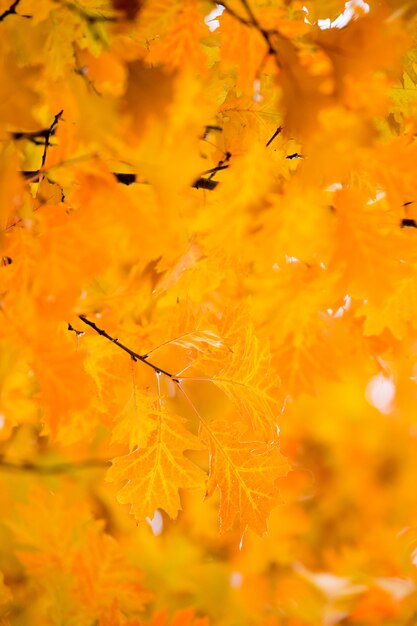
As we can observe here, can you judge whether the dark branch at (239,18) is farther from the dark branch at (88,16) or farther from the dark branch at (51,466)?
the dark branch at (51,466)

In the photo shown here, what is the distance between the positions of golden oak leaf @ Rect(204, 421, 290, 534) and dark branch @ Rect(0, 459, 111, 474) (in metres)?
0.84

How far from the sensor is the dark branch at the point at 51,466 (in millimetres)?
1598

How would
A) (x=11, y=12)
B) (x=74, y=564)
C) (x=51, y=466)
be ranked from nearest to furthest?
(x=11, y=12) < (x=74, y=564) < (x=51, y=466)

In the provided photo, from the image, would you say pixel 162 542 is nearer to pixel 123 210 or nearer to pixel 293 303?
pixel 293 303

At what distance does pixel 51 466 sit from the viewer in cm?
166

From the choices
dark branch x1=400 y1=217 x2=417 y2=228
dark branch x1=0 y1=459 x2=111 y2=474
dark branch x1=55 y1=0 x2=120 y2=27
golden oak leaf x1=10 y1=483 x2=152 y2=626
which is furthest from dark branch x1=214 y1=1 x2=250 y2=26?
dark branch x1=0 y1=459 x2=111 y2=474

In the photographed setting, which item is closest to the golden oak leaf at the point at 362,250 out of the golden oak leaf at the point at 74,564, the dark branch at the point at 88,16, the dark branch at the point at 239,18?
the dark branch at the point at 239,18

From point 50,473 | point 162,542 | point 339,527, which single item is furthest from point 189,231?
point 339,527

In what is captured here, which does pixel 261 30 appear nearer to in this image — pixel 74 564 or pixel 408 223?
pixel 408 223

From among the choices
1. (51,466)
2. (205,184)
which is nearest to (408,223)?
(205,184)

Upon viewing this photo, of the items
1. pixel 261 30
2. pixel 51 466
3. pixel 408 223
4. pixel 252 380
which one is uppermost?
pixel 261 30

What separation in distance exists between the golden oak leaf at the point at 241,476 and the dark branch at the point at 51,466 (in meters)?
0.84

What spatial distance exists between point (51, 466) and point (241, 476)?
3.28 feet

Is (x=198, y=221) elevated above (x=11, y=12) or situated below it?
below
